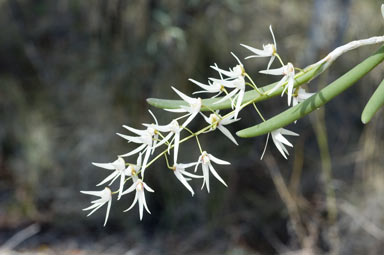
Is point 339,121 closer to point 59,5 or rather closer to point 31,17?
point 59,5

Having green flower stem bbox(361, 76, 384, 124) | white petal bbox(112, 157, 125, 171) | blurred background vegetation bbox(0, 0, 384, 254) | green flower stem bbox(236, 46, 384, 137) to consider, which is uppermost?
blurred background vegetation bbox(0, 0, 384, 254)

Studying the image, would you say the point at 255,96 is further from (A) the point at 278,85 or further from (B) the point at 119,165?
(B) the point at 119,165

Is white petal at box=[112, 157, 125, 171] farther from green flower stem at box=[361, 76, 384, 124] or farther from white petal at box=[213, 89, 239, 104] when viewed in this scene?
green flower stem at box=[361, 76, 384, 124]

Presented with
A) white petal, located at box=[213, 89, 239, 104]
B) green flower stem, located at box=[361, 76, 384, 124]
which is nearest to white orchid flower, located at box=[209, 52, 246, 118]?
white petal, located at box=[213, 89, 239, 104]

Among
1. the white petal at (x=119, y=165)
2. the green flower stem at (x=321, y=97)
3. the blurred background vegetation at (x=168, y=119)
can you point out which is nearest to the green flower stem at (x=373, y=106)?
the green flower stem at (x=321, y=97)

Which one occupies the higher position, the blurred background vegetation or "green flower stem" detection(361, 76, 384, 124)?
the blurred background vegetation

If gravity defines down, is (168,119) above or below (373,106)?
above

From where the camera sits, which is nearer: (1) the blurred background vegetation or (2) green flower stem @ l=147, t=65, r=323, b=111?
(2) green flower stem @ l=147, t=65, r=323, b=111

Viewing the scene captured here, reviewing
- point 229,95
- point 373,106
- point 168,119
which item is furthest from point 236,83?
point 168,119

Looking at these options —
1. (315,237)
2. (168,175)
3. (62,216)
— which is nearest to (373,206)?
(315,237)
